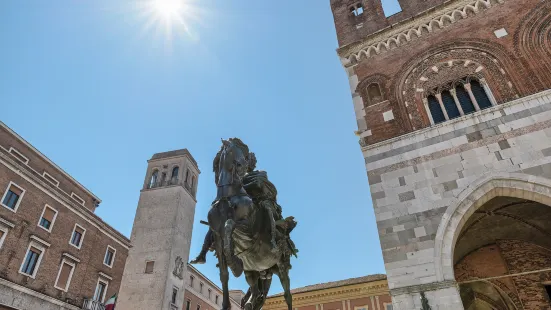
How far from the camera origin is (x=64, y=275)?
63.4ft

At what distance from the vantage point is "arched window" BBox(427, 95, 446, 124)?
9.87 meters

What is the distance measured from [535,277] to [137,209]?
107ft

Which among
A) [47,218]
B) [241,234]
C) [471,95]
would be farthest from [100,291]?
[471,95]

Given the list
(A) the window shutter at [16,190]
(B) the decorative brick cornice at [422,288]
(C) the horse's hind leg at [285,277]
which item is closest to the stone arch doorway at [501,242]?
(B) the decorative brick cornice at [422,288]

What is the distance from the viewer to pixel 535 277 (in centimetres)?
1011

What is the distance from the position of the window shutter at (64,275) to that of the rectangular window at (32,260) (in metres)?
1.53

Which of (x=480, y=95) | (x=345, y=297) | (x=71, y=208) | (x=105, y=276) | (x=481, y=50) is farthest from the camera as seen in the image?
(x=345, y=297)

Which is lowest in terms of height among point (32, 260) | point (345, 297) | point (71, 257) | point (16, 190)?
point (345, 297)

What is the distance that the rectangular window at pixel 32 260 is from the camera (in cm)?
1728

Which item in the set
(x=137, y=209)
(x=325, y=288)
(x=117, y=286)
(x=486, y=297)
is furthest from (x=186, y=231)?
(x=486, y=297)

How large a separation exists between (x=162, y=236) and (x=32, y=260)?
46.7 ft

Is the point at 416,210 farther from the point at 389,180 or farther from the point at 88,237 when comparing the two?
the point at 88,237

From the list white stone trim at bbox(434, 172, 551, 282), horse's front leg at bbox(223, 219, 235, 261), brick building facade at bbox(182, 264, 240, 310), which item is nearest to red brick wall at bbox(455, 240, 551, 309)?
white stone trim at bbox(434, 172, 551, 282)

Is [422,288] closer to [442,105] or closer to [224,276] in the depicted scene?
[224,276]
